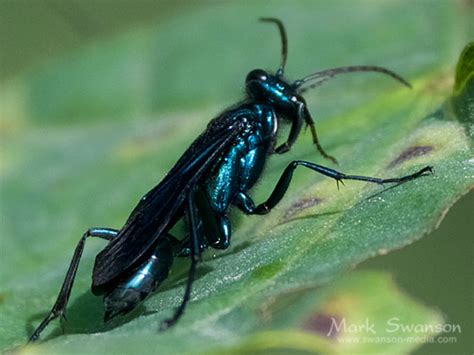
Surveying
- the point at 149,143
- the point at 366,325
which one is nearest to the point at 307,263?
the point at 366,325

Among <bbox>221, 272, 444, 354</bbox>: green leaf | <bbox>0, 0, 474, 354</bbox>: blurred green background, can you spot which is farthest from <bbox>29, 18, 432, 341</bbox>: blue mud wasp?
<bbox>0, 0, 474, 354</bbox>: blurred green background

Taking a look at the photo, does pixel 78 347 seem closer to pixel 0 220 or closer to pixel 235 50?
pixel 0 220

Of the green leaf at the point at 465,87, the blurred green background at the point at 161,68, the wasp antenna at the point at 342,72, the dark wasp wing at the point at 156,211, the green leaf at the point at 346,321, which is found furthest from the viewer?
the blurred green background at the point at 161,68

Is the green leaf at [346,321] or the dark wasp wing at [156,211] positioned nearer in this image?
the green leaf at [346,321]

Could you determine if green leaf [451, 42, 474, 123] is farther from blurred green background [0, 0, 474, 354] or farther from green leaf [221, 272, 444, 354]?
green leaf [221, 272, 444, 354]

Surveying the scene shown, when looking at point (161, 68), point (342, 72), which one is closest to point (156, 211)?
point (342, 72)

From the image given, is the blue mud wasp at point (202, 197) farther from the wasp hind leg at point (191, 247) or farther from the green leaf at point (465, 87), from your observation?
the green leaf at point (465, 87)

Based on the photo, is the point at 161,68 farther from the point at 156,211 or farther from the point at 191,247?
the point at 191,247

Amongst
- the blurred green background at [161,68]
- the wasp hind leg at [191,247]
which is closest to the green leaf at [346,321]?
the wasp hind leg at [191,247]
